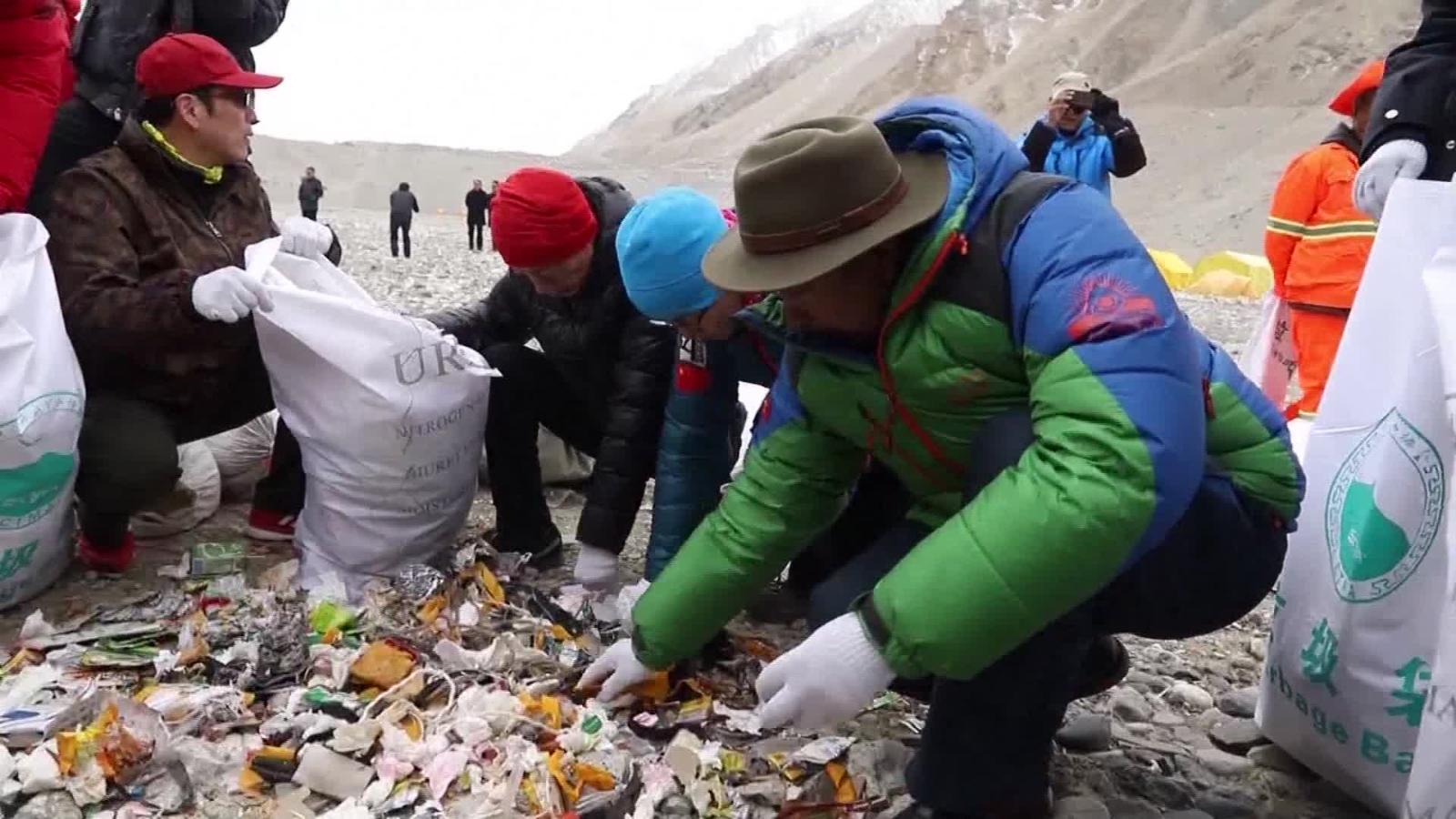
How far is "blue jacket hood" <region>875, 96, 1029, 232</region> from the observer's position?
1642 mm

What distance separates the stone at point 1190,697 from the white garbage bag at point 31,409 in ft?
7.25

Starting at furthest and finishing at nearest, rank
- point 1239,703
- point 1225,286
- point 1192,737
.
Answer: point 1225,286
point 1239,703
point 1192,737

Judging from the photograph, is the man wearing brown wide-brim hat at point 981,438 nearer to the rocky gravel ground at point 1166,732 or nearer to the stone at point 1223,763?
the rocky gravel ground at point 1166,732

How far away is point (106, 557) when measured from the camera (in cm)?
281

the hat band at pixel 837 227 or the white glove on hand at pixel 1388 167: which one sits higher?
the hat band at pixel 837 227

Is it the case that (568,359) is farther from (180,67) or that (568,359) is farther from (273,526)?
(180,67)

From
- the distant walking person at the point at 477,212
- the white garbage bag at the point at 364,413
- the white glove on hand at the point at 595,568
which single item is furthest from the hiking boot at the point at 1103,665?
the distant walking person at the point at 477,212

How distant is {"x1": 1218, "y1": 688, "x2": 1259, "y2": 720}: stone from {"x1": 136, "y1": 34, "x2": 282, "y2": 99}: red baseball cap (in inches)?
94.3

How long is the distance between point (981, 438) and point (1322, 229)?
9.29ft

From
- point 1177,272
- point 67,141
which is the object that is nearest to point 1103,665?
point 67,141

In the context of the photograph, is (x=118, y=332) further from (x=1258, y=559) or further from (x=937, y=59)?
(x=937, y=59)

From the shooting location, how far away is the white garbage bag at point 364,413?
8.53ft

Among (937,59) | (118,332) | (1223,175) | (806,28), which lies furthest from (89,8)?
(806,28)

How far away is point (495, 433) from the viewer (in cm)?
293
